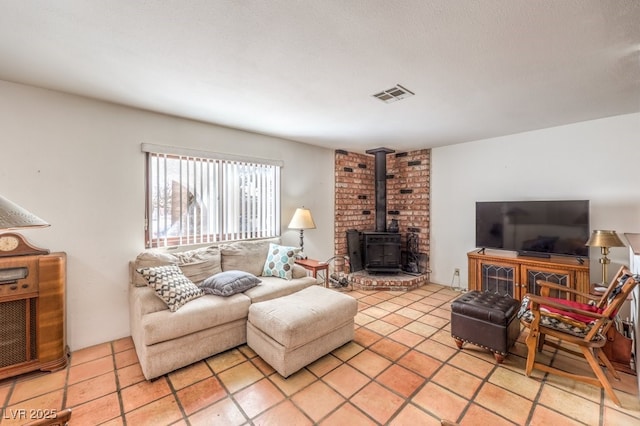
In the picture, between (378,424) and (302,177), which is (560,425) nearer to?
(378,424)

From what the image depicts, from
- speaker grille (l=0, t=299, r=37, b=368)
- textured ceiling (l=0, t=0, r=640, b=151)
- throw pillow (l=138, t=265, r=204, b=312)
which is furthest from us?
throw pillow (l=138, t=265, r=204, b=312)

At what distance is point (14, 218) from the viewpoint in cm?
81

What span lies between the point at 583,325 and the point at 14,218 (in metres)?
3.34

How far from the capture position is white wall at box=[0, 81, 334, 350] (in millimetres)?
2348

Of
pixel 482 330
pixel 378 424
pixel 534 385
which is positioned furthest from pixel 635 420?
pixel 378 424

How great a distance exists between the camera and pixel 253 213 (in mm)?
3838

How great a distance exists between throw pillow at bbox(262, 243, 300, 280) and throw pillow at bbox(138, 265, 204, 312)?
3.14 ft

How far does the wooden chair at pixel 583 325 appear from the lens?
6.40 ft

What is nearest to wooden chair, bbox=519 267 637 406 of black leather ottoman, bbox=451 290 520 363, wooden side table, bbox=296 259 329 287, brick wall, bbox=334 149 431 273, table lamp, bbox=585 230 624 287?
black leather ottoman, bbox=451 290 520 363

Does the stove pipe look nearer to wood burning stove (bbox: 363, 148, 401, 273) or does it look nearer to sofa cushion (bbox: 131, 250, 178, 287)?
wood burning stove (bbox: 363, 148, 401, 273)

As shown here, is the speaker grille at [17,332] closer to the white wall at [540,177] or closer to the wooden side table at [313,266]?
the wooden side table at [313,266]

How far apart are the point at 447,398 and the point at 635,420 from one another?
112 centimetres

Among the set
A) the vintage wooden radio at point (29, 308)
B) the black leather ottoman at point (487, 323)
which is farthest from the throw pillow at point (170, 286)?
the black leather ottoman at point (487, 323)

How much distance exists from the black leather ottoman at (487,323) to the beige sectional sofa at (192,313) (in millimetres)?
1612
